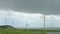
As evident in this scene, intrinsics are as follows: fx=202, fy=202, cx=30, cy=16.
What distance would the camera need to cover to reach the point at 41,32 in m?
13.6

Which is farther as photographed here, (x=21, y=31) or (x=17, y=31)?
(x=21, y=31)

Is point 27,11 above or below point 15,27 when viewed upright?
above

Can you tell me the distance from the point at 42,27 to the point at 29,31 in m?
0.96

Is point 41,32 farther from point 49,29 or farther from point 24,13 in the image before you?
point 24,13

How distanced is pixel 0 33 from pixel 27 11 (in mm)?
2326

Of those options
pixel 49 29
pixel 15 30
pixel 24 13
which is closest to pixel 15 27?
pixel 15 30

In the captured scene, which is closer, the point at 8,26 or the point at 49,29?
the point at 8,26

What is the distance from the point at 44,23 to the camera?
13883mm

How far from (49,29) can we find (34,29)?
3.93ft

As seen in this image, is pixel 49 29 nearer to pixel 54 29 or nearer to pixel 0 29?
pixel 54 29

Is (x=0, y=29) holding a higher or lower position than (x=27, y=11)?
lower

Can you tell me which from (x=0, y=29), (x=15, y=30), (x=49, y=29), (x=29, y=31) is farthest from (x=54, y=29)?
(x=0, y=29)

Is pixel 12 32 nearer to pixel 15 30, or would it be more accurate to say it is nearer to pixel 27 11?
pixel 15 30

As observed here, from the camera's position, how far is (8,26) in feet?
43.3
